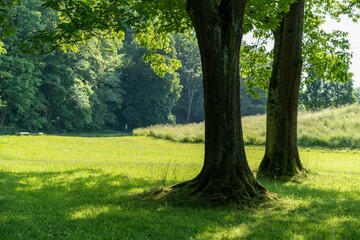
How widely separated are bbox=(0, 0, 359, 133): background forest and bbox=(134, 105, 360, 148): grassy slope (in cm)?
1024

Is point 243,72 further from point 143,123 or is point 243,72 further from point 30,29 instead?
point 143,123

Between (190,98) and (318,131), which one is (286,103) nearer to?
(318,131)

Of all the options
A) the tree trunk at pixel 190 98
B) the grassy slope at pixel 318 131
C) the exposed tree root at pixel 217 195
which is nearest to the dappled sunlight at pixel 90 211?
the exposed tree root at pixel 217 195

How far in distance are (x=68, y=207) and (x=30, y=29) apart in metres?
45.6

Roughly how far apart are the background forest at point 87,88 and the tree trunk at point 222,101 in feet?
103

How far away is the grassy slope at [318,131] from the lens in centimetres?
2872

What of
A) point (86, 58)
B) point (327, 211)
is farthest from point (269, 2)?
point (86, 58)

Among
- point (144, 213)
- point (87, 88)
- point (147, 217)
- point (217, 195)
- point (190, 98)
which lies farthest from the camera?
point (190, 98)

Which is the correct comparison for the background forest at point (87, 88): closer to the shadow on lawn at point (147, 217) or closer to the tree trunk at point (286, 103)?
the tree trunk at point (286, 103)

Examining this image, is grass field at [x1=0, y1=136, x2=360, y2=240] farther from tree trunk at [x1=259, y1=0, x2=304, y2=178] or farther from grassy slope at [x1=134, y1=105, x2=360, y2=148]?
grassy slope at [x1=134, y1=105, x2=360, y2=148]

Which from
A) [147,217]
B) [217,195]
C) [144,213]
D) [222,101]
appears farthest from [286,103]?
[147,217]

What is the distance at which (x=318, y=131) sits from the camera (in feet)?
101

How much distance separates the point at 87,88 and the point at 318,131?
3602cm

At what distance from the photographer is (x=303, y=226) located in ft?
21.2
